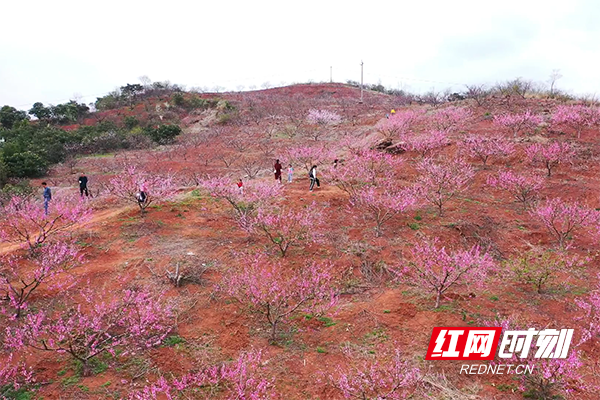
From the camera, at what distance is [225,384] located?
6.89m

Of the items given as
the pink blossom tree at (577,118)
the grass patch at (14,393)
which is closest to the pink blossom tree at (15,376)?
the grass patch at (14,393)

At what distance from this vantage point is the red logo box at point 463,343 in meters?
7.44


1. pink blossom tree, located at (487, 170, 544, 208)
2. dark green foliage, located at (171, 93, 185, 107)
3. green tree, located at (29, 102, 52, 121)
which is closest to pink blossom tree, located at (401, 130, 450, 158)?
pink blossom tree, located at (487, 170, 544, 208)

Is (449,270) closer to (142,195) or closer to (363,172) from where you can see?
(363,172)

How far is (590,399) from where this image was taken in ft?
20.8

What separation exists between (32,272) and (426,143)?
19.7 metres

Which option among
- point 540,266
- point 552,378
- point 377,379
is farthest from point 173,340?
point 540,266

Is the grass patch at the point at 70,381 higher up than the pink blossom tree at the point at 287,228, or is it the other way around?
the pink blossom tree at the point at 287,228

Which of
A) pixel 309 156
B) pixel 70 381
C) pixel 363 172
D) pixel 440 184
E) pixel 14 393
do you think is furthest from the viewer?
pixel 309 156

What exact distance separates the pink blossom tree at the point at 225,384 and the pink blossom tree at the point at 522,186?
44.5ft

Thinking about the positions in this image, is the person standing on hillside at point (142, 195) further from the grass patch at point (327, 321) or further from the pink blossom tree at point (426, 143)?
the pink blossom tree at point (426, 143)

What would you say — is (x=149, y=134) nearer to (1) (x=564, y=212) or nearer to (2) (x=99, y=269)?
(2) (x=99, y=269)

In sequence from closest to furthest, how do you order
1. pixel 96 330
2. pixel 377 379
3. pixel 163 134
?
1. pixel 377 379
2. pixel 96 330
3. pixel 163 134

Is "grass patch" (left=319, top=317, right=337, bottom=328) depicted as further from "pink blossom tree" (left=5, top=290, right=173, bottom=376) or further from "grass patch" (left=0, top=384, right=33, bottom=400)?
"grass patch" (left=0, top=384, right=33, bottom=400)
